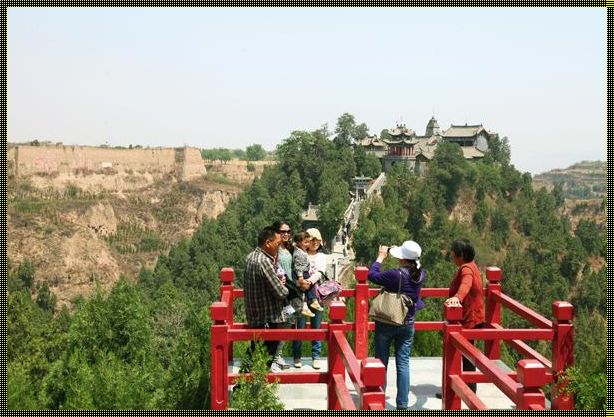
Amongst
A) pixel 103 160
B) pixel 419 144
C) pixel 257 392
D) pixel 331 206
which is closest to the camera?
pixel 257 392

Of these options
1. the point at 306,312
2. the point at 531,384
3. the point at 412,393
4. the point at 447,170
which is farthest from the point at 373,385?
the point at 447,170

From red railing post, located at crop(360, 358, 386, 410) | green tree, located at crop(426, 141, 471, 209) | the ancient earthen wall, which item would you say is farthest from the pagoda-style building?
red railing post, located at crop(360, 358, 386, 410)

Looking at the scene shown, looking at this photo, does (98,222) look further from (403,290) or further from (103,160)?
(403,290)

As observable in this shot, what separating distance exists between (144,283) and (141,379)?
43938 millimetres

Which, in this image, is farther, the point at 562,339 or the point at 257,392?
the point at 562,339

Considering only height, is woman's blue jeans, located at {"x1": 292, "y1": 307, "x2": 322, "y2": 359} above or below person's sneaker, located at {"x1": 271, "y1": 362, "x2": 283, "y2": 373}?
above

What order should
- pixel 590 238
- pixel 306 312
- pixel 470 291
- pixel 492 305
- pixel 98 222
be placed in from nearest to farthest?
1. pixel 470 291
2. pixel 306 312
3. pixel 492 305
4. pixel 590 238
5. pixel 98 222

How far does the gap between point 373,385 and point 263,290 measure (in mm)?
1795

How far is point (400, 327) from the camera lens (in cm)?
500

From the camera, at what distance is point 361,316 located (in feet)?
20.0

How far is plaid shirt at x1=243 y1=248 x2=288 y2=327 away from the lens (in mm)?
5043

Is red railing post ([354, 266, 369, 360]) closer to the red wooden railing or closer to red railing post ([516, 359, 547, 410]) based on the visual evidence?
the red wooden railing

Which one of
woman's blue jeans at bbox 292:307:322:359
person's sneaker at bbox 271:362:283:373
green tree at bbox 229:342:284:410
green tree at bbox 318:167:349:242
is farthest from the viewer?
green tree at bbox 318:167:349:242

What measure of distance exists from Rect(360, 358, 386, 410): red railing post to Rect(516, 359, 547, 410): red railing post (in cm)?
69
